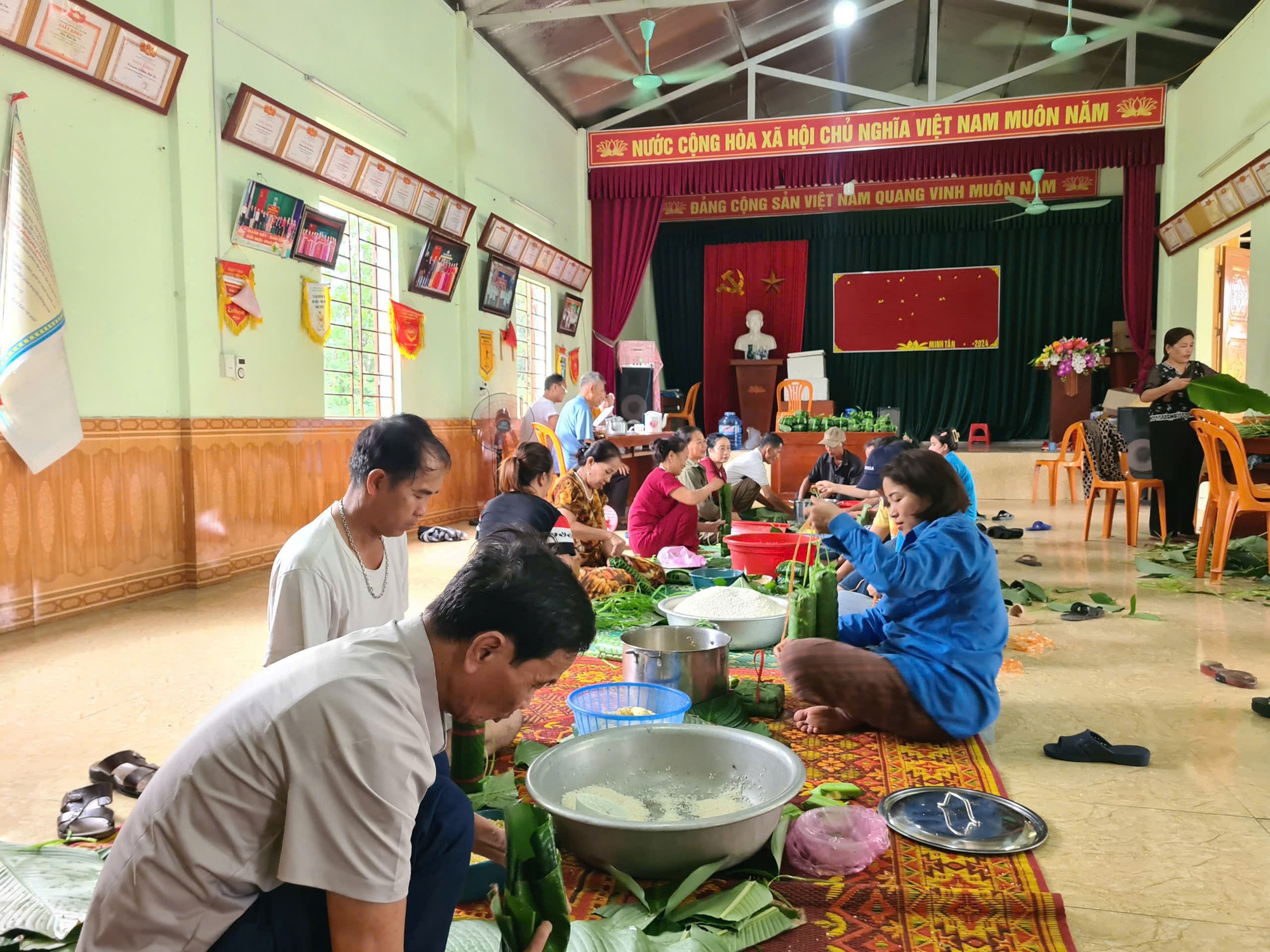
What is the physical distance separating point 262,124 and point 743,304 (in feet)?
32.4

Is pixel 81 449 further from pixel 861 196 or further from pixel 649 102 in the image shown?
pixel 861 196

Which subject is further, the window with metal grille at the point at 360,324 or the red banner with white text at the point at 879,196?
the red banner with white text at the point at 879,196

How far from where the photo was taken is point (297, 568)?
188 centimetres

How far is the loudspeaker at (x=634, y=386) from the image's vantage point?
36.3 feet

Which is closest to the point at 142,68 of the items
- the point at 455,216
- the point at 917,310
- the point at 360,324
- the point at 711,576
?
the point at 360,324

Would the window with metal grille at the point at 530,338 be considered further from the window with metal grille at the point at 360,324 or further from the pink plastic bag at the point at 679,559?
the pink plastic bag at the point at 679,559

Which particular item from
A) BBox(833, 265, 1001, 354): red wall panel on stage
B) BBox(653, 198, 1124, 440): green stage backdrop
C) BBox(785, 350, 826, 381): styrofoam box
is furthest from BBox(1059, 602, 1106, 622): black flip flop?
BBox(833, 265, 1001, 354): red wall panel on stage

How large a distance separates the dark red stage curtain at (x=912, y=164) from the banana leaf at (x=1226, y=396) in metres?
4.91

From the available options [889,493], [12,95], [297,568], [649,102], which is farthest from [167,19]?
[649,102]

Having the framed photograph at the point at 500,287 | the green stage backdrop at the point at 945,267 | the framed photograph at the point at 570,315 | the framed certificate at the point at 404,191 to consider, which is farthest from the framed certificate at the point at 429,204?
the green stage backdrop at the point at 945,267

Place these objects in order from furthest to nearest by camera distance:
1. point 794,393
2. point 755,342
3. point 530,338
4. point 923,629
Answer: point 755,342 → point 794,393 → point 530,338 → point 923,629

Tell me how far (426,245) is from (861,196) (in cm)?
823

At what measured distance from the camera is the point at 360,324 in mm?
6719

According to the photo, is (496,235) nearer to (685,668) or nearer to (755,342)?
(755,342)
